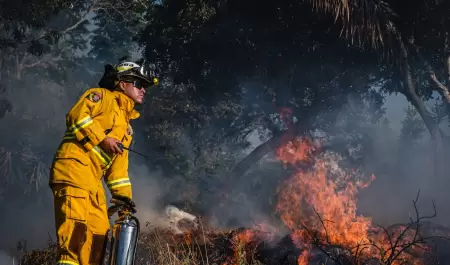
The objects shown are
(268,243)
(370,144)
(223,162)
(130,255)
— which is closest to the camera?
(130,255)

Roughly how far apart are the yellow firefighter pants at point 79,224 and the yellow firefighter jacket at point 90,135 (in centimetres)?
7

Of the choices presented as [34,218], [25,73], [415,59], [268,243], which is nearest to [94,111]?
[268,243]

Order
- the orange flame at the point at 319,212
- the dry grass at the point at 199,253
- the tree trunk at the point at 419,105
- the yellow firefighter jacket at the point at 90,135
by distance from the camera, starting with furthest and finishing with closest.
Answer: the tree trunk at the point at 419,105 → the orange flame at the point at 319,212 → the dry grass at the point at 199,253 → the yellow firefighter jacket at the point at 90,135

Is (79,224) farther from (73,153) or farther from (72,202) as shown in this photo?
(73,153)

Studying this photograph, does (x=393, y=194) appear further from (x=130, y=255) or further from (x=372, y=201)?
(x=130, y=255)

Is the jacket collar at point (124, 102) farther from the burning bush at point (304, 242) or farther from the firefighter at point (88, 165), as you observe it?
the burning bush at point (304, 242)

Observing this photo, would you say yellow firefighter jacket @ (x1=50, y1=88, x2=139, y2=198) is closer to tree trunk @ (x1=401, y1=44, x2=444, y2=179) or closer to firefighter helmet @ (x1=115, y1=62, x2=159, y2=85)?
firefighter helmet @ (x1=115, y1=62, x2=159, y2=85)

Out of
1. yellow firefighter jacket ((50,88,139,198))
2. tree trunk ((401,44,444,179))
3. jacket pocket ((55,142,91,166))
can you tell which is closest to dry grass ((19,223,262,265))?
yellow firefighter jacket ((50,88,139,198))

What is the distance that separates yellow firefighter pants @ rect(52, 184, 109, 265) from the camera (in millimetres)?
3460

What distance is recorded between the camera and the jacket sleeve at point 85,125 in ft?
11.9

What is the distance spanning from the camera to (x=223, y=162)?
73.0 feet

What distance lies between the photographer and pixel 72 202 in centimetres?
354

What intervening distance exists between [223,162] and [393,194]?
7.94 meters

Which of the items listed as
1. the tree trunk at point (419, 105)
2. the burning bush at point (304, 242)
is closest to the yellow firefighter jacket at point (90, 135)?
the burning bush at point (304, 242)
